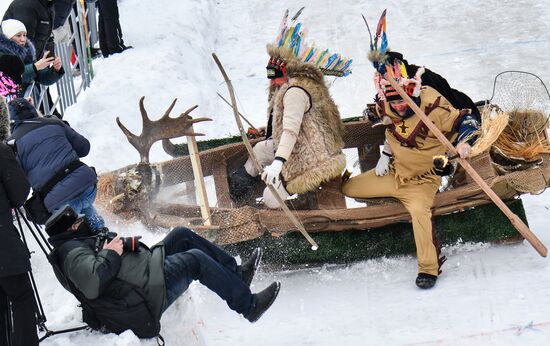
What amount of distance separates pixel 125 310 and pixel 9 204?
0.79m

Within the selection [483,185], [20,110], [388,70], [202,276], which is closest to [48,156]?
[20,110]

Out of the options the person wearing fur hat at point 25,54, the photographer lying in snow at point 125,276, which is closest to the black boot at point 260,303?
the photographer lying in snow at point 125,276

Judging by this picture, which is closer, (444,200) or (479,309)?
(479,309)

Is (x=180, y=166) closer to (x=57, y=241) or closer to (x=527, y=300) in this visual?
(x=57, y=241)

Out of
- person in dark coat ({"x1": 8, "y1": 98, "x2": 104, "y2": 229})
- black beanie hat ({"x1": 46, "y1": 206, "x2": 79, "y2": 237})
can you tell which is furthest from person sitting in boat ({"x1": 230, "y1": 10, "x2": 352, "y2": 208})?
black beanie hat ({"x1": 46, "y1": 206, "x2": 79, "y2": 237})

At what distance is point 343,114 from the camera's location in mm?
8812

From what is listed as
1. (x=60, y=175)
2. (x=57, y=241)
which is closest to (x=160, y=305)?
(x=57, y=241)

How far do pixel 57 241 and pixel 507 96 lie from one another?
3426 mm

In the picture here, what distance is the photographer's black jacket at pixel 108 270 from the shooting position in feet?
13.9

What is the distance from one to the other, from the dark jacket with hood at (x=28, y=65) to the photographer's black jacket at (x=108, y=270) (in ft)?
8.46

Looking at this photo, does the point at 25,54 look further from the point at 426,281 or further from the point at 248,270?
the point at 426,281

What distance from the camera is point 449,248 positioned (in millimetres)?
5922

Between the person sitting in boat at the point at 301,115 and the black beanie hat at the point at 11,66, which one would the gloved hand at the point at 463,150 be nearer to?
the person sitting in boat at the point at 301,115

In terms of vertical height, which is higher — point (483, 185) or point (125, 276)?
point (125, 276)
